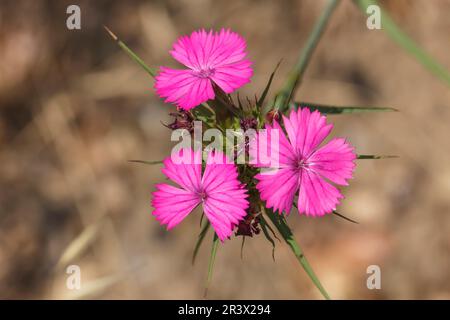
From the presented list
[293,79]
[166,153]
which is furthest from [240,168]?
[166,153]

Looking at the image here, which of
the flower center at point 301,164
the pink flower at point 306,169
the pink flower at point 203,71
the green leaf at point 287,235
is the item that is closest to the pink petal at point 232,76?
the pink flower at point 203,71

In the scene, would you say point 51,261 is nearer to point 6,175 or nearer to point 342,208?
point 6,175

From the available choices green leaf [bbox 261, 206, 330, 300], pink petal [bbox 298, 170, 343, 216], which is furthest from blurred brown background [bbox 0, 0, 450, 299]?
pink petal [bbox 298, 170, 343, 216]

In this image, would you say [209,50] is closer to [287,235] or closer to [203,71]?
[203,71]

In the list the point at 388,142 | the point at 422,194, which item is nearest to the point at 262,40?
the point at 388,142

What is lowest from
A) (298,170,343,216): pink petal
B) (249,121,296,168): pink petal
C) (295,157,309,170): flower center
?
(298,170,343,216): pink petal

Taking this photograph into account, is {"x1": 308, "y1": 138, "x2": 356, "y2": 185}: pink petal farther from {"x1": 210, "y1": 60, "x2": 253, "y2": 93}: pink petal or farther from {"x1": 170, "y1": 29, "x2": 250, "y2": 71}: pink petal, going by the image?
{"x1": 170, "y1": 29, "x2": 250, "y2": 71}: pink petal
